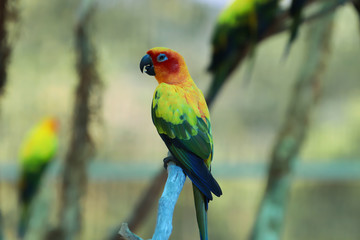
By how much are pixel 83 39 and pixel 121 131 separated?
87 cm

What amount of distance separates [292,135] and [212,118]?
2.00 feet

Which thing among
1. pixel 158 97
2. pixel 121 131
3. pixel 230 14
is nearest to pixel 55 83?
pixel 121 131

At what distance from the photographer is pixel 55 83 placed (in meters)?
2.15

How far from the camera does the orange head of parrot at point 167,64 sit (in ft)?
1.67

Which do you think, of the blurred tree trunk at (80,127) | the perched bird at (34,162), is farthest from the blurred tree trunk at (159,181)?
the perched bird at (34,162)

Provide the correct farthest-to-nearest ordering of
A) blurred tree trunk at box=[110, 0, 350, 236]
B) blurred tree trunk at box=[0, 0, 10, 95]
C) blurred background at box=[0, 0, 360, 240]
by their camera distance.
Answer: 1. blurred background at box=[0, 0, 360, 240]
2. blurred tree trunk at box=[110, 0, 350, 236]
3. blurred tree trunk at box=[0, 0, 10, 95]

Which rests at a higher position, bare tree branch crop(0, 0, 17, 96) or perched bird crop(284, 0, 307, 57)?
bare tree branch crop(0, 0, 17, 96)

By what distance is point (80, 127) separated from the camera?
1.40 metres

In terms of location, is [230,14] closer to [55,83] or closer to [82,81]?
[82,81]

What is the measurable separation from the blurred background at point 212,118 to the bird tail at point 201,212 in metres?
1.54

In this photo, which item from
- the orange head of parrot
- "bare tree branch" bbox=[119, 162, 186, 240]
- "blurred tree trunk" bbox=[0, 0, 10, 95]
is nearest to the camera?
"bare tree branch" bbox=[119, 162, 186, 240]

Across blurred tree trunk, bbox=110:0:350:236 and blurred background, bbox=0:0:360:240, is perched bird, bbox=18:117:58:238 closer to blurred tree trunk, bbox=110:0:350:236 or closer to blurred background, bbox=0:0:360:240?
blurred background, bbox=0:0:360:240

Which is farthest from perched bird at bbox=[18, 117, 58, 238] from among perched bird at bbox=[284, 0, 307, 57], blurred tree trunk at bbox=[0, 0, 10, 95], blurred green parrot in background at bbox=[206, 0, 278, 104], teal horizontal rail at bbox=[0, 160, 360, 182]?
perched bird at bbox=[284, 0, 307, 57]

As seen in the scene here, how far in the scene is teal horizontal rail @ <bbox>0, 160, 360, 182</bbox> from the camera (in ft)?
6.85
